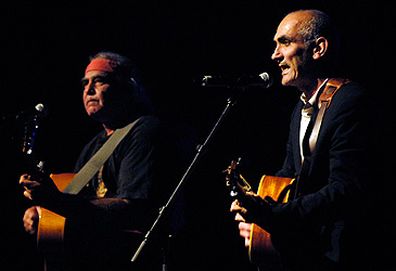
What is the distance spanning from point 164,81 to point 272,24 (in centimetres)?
98

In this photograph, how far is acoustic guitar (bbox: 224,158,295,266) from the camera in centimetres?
296

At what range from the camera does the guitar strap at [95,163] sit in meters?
4.11

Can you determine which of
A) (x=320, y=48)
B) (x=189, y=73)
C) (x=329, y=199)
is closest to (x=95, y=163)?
(x=189, y=73)

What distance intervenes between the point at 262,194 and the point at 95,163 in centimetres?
126

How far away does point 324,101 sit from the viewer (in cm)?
319

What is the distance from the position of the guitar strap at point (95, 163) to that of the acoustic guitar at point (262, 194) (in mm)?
1130

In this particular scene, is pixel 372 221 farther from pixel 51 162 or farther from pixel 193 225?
pixel 51 162

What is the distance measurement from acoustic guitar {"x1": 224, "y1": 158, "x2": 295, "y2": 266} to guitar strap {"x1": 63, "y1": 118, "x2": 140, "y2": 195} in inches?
44.5

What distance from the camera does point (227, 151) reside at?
4652 mm

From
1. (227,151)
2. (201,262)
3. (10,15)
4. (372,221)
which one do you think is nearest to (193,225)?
(201,262)

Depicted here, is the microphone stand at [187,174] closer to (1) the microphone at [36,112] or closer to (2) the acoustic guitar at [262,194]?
(2) the acoustic guitar at [262,194]

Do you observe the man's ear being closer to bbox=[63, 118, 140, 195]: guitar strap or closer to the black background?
the black background

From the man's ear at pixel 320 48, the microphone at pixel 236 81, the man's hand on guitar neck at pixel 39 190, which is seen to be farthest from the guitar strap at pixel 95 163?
the man's ear at pixel 320 48

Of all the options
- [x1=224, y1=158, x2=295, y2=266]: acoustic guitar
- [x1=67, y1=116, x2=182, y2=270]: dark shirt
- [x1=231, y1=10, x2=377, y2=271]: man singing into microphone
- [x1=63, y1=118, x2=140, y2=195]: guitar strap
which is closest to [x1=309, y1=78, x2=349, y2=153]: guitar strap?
[x1=231, y1=10, x2=377, y2=271]: man singing into microphone
